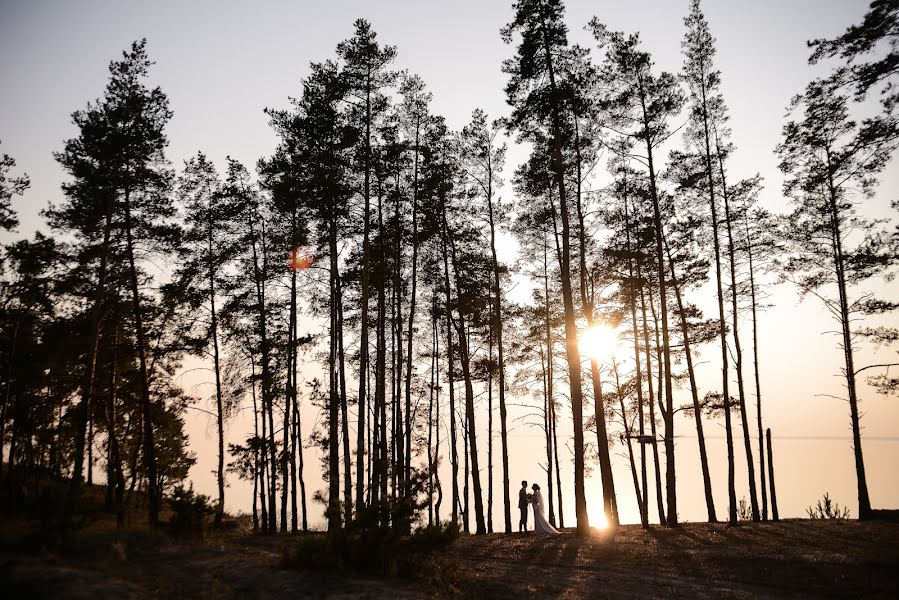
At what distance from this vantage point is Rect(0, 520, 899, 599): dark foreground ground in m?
7.19

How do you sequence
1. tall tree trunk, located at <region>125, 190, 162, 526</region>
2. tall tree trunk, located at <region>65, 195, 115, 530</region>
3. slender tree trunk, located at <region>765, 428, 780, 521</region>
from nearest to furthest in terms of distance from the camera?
tall tree trunk, located at <region>65, 195, 115, 530</region>, tall tree trunk, located at <region>125, 190, 162, 526</region>, slender tree trunk, located at <region>765, 428, 780, 521</region>

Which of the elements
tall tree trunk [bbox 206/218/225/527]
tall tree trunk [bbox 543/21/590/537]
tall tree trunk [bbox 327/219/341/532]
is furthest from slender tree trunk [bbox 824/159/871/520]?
tall tree trunk [bbox 206/218/225/527]

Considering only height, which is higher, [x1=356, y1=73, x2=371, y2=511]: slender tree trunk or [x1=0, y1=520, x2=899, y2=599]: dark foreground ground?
[x1=356, y1=73, x2=371, y2=511]: slender tree trunk

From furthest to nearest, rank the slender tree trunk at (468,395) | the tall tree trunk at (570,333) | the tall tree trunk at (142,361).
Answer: the slender tree trunk at (468,395) < the tall tree trunk at (142,361) < the tall tree trunk at (570,333)

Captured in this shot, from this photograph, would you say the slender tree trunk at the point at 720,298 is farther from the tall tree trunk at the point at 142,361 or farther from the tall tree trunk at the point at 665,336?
the tall tree trunk at the point at 142,361

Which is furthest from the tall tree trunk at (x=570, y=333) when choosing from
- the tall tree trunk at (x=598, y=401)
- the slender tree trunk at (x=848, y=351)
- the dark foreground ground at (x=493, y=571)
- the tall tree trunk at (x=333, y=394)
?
the slender tree trunk at (x=848, y=351)

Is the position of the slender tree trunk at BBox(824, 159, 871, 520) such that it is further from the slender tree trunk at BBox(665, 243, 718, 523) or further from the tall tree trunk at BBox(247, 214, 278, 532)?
the tall tree trunk at BBox(247, 214, 278, 532)

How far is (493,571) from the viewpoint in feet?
33.6

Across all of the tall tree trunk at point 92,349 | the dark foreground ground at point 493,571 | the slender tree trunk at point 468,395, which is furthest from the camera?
the slender tree trunk at point 468,395

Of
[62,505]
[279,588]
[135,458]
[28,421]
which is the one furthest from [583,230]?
[28,421]

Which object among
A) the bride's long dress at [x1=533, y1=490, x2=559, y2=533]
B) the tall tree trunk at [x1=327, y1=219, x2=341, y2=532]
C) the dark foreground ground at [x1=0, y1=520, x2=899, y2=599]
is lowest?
the bride's long dress at [x1=533, y1=490, x2=559, y2=533]

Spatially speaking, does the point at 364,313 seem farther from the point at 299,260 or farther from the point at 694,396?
the point at 694,396

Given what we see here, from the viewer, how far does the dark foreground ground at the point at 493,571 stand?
7.19 metres

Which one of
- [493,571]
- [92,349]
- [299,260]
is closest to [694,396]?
[493,571]
